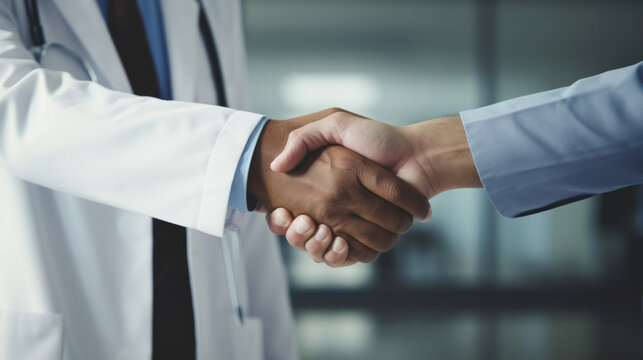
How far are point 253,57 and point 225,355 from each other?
208 cm

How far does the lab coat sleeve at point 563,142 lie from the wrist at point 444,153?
3 cm

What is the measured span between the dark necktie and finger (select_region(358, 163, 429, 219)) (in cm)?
34

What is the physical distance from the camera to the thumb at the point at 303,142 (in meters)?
0.60

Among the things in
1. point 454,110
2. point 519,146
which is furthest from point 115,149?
point 454,110

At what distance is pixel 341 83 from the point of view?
2580mm

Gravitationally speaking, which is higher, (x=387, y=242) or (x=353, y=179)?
(x=353, y=179)

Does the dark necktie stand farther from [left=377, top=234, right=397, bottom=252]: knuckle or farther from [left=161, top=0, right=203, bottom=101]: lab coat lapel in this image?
[left=377, top=234, right=397, bottom=252]: knuckle

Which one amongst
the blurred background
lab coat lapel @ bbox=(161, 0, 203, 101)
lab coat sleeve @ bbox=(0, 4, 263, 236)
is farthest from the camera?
the blurred background

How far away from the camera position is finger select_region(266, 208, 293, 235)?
2.14 feet

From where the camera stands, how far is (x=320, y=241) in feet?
2.20

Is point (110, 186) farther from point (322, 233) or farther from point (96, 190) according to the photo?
point (322, 233)

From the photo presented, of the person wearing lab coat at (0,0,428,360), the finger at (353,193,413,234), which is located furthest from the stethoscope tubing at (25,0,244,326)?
the finger at (353,193,413,234)

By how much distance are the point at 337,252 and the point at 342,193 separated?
101 mm

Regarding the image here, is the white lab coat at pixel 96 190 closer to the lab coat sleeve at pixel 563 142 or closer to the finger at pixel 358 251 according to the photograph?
the finger at pixel 358 251
